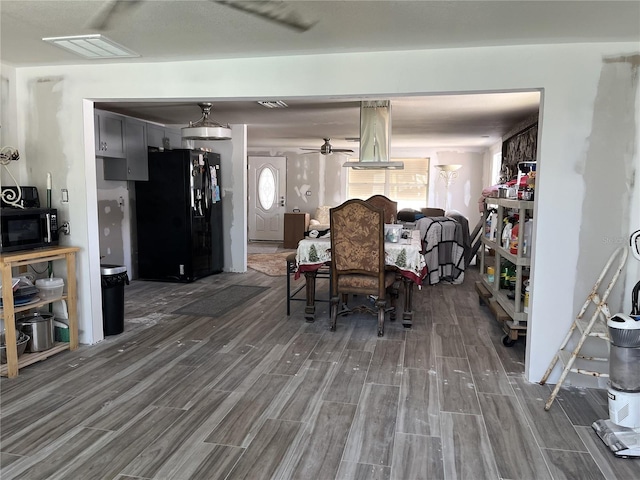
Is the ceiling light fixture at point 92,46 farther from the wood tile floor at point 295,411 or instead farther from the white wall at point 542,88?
the wood tile floor at point 295,411

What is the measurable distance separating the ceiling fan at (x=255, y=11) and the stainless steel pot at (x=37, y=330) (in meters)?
2.12

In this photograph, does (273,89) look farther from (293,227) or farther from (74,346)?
(293,227)

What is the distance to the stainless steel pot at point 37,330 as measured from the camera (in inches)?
130

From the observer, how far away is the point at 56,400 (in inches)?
107

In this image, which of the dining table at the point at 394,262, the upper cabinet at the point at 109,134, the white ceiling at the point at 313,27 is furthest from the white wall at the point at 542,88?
the upper cabinet at the point at 109,134

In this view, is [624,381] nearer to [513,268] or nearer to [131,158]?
[513,268]

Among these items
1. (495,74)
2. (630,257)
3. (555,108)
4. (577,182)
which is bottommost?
(630,257)

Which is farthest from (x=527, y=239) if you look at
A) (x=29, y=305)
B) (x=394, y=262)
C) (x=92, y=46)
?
(x=29, y=305)

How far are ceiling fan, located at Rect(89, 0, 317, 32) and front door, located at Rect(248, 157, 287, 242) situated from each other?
26.6 feet

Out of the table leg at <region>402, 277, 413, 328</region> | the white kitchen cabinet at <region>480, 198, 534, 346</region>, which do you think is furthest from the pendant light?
the white kitchen cabinet at <region>480, 198, 534, 346</region>

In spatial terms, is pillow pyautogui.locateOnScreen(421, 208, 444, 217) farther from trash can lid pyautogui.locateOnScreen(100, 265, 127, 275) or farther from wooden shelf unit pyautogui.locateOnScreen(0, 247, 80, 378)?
wooden shelf unit pyautogui.locateOnScreen(0, 247, 80, 378)

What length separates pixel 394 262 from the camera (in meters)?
4.08

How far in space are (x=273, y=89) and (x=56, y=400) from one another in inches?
95.3

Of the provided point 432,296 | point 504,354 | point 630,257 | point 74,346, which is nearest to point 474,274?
point 432,296
